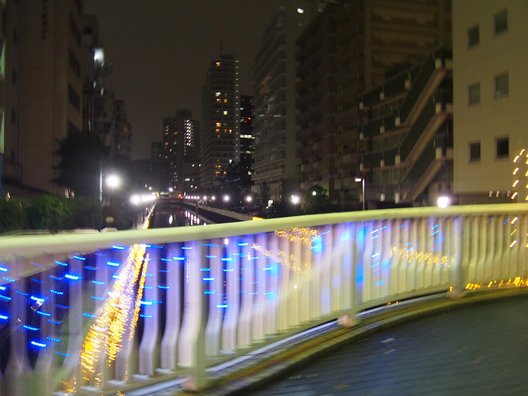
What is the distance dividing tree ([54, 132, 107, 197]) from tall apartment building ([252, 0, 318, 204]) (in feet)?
183

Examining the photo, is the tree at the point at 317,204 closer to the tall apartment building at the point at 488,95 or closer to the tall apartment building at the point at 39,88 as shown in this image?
the tall apartment building at the point at 488,95

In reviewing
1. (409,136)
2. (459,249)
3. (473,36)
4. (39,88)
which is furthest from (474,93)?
(39,88)

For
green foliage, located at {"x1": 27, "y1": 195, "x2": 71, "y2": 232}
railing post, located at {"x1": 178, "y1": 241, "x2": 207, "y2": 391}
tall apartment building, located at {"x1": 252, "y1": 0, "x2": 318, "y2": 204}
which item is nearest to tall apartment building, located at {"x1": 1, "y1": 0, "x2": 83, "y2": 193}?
green foliage, located at {"x1": 27, "y1": 195, "x2": 71, "y2": 232}

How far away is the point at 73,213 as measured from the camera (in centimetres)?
2655

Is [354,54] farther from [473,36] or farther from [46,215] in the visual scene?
[46,215]

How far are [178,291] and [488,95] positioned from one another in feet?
109

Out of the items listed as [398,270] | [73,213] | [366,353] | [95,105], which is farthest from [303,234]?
[95,105]

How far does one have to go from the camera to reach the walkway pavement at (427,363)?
4008 mm

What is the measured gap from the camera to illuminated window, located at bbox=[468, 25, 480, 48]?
34.3 m

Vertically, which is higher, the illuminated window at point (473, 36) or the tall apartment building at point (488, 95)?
the illuminated window at point (473, 36)

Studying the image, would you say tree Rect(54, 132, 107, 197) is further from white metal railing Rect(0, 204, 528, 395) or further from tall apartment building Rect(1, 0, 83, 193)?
white metal railing Rect(0, 204, 528, 395)

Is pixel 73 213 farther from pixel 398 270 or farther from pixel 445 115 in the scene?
pixel 445 115

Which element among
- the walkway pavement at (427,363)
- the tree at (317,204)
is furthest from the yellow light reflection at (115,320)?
the tree at (317,204)

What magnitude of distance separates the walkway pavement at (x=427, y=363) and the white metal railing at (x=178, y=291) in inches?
18.2
